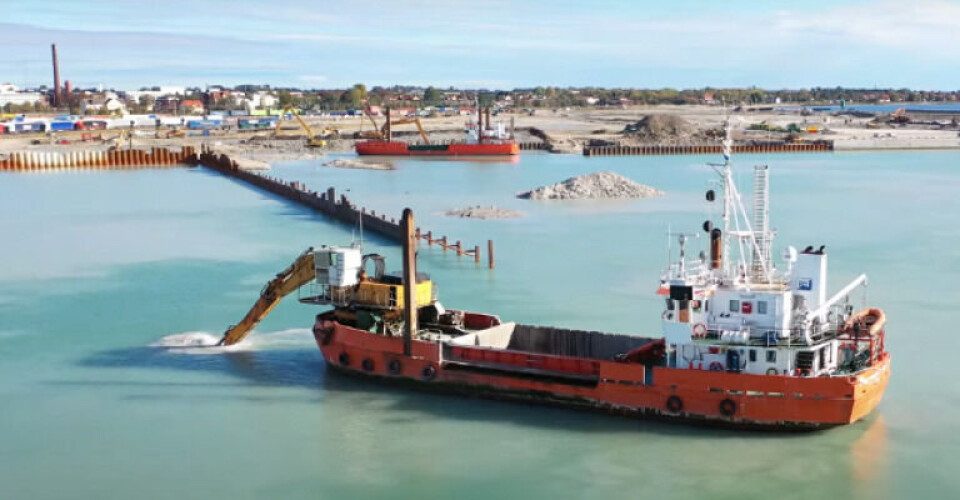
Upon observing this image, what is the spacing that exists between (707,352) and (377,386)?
305 inches

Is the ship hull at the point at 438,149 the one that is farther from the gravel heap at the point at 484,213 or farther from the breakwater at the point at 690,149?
the gravel heap at the point at 484,213

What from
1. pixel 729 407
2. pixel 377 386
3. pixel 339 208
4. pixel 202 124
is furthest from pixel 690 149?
pixel 729 407

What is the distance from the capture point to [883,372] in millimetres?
21578

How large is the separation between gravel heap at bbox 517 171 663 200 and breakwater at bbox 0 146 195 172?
45791 mm

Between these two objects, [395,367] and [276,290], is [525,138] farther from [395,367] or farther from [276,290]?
[395,367]

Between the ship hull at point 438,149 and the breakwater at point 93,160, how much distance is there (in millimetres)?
17980

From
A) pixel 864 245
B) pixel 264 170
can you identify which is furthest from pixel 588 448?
pixel 264 170

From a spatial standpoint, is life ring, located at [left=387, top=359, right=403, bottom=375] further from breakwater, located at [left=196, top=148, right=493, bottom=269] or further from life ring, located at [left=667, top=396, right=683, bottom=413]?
life ring, located at [left=667, top=396, right=683, bottom=413]

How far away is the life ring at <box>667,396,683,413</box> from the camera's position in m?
21.4

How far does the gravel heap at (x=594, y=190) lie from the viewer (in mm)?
62406

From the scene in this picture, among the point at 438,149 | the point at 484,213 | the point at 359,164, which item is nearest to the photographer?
the point at 484,213

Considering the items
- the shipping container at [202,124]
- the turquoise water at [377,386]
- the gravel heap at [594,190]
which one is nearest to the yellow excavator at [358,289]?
the turquoise water at [377,386]

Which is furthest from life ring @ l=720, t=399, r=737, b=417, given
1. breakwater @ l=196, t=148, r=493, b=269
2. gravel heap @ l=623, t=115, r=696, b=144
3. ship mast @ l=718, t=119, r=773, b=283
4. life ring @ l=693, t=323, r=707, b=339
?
gravel heap @ l=623, t=115, r=696, b=144

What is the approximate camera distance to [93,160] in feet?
318
